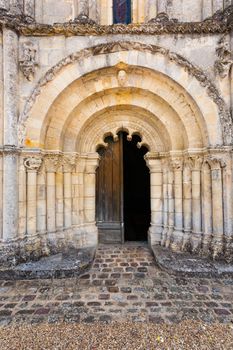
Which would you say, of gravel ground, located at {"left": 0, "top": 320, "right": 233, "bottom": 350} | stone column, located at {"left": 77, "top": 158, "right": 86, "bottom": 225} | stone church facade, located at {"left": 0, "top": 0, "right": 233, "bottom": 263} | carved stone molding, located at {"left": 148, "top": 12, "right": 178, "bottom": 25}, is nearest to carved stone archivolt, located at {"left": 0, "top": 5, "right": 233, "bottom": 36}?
stone church facade, located at {"left": 0, "top": 0, "right": 233, "bottom": 263}

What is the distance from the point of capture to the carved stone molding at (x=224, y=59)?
14.1ft

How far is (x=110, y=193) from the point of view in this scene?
584 centimetres

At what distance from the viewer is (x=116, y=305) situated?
307 centimetres

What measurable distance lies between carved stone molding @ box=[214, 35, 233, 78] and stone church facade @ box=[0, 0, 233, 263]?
0.07ft

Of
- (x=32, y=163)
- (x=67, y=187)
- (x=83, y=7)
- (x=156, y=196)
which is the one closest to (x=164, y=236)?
(x=156, y=196)

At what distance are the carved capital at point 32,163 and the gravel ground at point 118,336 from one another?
2.73m

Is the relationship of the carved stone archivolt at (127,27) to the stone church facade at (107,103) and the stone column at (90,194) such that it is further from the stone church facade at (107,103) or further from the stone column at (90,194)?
the stone column at (90,194)

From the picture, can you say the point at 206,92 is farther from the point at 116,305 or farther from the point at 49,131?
the point at 116,305

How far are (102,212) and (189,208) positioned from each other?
228 cm

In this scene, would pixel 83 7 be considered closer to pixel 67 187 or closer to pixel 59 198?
pixel 67 187

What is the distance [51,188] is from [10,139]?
1.32m

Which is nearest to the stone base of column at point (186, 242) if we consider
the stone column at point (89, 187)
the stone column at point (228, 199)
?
the stone column at point (228, 199)

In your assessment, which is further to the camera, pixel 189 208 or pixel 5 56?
pixel 189 208

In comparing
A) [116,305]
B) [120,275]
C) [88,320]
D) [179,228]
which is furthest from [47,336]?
[179,228]
